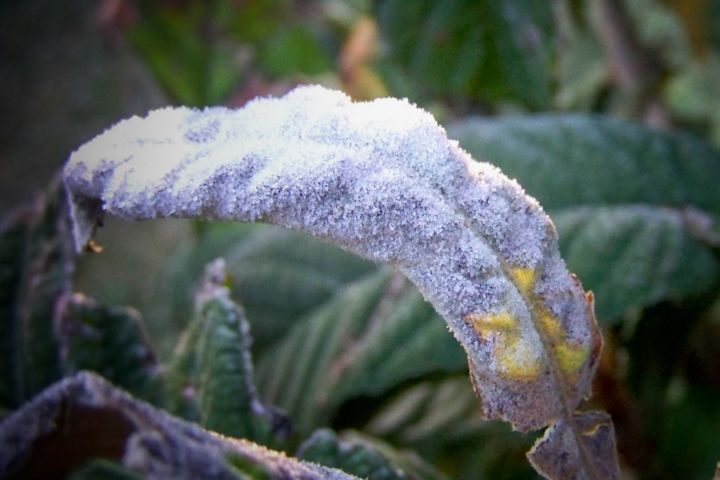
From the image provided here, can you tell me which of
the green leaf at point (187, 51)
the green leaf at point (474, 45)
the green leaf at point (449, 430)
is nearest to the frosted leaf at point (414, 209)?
the green leaf at point (449, 430)

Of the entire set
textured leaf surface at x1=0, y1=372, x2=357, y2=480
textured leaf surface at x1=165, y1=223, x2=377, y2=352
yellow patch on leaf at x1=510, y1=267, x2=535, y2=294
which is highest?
textured leaf surface at x1=165, y1=223, x2=377, y2=352

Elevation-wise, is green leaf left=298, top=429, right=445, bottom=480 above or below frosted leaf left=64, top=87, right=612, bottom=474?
below

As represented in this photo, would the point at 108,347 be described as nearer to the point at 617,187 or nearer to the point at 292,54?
the point at 617,187

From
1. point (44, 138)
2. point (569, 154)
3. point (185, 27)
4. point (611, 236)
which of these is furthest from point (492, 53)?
point (44, 138)

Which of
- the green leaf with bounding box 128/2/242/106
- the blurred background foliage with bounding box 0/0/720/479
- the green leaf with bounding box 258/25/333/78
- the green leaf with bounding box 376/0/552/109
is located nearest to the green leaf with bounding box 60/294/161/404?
the blurred background foliage with bounding box 0/0/720/479

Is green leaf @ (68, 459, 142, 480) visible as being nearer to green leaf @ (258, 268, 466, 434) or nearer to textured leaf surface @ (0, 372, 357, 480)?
textured leaf surface @ (0, 372, 357, 480)

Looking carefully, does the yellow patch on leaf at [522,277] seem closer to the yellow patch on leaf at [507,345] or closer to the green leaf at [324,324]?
the yellow patch on leaf at [507,345]
